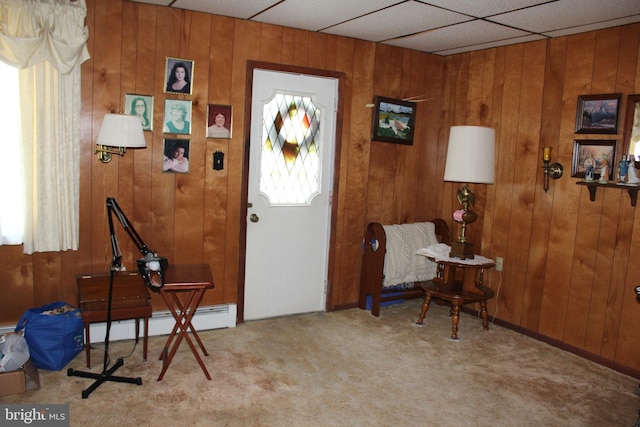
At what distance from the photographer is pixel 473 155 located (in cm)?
378

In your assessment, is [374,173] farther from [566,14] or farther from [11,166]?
[11,166]

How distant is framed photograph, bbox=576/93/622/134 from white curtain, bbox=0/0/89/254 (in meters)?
3.39

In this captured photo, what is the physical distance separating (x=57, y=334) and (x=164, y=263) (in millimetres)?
801

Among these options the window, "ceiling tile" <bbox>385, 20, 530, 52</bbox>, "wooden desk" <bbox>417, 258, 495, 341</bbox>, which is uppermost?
"ceiling tile" <bbox>385, 20, 530, 52</bbox>

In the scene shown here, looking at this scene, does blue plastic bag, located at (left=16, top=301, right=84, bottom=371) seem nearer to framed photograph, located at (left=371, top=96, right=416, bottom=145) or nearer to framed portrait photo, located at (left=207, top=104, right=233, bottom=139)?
framed portrait photo, located at (left=207, top=104, right=233, bottom=139)

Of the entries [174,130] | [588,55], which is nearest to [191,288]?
[174,130]

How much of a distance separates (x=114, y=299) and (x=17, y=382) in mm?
652

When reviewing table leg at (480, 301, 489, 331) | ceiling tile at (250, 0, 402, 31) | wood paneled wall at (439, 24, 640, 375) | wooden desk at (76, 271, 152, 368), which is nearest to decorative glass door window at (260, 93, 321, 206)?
ceiling tile at (250, 0, 402, 31)

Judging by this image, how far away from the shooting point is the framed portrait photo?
368 cm

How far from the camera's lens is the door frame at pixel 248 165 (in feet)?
12.5

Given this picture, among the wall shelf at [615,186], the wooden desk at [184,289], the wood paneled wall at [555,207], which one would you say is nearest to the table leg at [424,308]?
the wood paneled wall at [555,207]

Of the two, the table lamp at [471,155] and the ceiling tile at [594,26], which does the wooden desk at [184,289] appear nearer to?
the table lamp at [471,155]

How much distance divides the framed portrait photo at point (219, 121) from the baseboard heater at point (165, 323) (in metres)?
1.31

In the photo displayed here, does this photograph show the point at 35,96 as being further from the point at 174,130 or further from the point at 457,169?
the point at 457,169
